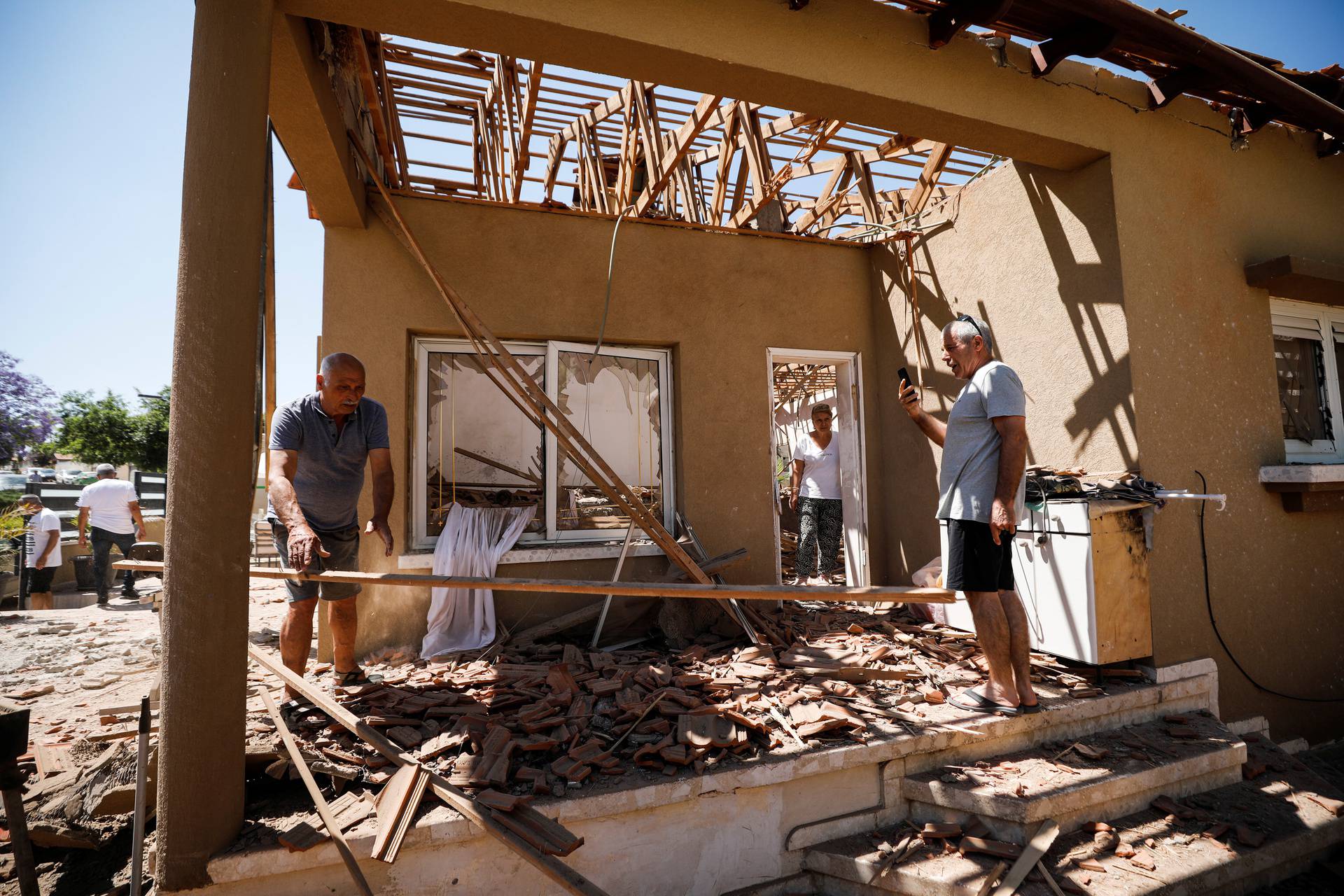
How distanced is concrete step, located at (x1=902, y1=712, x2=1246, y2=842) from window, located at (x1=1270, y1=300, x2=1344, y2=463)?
243 cm

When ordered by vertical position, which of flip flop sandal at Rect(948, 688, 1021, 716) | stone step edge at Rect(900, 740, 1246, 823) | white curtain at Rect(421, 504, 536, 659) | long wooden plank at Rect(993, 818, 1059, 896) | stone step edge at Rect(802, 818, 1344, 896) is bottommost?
stone step edge at Rect(802, 818, 1344, 896)

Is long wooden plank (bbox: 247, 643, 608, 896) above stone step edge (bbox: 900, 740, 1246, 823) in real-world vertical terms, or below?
above

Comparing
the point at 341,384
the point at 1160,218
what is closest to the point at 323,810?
the point at 341,384

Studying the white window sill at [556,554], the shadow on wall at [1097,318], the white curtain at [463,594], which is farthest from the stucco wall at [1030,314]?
the white curtain at [463,594]

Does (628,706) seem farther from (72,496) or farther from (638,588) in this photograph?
(72,496)

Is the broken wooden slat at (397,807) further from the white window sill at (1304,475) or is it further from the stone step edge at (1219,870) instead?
the white window sill at (1304,475)

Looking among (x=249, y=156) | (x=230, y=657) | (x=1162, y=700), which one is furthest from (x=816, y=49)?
(x=1162, y=700)

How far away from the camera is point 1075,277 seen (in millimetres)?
3848

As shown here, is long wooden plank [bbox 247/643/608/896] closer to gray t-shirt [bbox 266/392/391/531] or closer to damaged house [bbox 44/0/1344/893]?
damaged house [bbox 44/0/1344/893]

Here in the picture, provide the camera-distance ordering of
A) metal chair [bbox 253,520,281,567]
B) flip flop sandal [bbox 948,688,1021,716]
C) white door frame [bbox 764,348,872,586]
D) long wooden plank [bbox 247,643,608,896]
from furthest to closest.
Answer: metal chair [bbox 253,520,281,567], white door frame [bbox 764,348,872,586], flip flop sandal [bbox 948,688,1021,716], long wooden plank [bbox 247,643,608,896]

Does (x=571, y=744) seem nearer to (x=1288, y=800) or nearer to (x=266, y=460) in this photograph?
(x=266, y=460)

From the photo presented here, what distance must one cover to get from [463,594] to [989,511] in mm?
3241

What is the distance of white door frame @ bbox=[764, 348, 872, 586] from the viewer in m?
5.42

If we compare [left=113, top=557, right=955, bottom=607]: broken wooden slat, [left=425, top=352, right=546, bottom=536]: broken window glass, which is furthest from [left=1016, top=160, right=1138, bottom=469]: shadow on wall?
[left=425, top=352, right=546, bottom=536]: broken window glass
